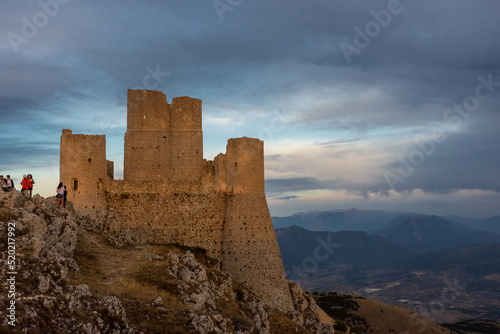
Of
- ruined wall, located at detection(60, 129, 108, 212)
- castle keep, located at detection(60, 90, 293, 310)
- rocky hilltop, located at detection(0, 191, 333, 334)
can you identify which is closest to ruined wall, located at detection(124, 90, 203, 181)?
castle keep, located at detection(60, 90, 293, 310)

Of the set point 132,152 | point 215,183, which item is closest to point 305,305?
point 215,183

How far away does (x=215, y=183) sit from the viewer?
3447 centimetres

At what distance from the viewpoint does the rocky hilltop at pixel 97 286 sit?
54.3 feet

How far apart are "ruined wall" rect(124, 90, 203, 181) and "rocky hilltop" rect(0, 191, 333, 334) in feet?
21.8

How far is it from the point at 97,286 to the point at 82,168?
43.4 ft

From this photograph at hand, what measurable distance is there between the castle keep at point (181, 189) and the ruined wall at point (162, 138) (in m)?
0.07

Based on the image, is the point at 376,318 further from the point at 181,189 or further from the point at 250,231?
the point at 181,189

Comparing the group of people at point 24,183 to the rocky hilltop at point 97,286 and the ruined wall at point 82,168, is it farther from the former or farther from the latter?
the ruined wall at point 82,168

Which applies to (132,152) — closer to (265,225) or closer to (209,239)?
(209,239)

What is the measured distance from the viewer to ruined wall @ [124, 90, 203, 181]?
3406 cm

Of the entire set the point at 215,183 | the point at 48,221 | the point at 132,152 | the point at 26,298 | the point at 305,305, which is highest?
the point at 132,152

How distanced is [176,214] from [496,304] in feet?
664

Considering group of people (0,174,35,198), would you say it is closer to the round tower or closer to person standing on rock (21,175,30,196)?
person standing on rock (21,175,30,196)

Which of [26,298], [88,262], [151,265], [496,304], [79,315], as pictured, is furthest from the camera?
[496,304]
